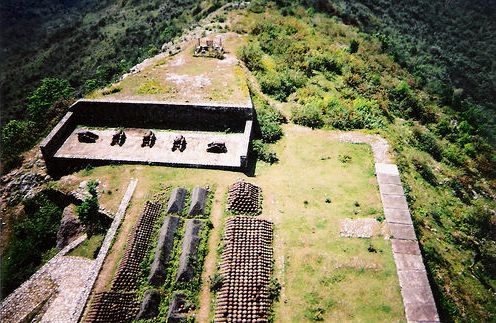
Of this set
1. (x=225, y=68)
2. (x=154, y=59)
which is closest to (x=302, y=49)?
(x=225, y=68)

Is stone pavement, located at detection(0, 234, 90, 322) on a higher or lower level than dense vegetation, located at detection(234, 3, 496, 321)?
lower

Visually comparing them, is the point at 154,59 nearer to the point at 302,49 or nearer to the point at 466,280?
the point at 302,49

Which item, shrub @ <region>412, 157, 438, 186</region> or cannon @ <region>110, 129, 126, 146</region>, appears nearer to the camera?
cannon @ <region>110, 129, 126, 146</region>

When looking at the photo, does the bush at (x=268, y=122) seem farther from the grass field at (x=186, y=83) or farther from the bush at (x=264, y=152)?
the grass field at (x=186, y=83)

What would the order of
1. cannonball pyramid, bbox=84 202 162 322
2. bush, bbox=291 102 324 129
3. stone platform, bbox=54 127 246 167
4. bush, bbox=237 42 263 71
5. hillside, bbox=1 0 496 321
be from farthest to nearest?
bush, bbox=237 42 263 71 → bush, bbox=291 102 324 129 → stone platform, bbox=54 127 246 167 → hillside, bbox=1 0 496 321 → cannonball pyramid, bbox=84 202 162 322

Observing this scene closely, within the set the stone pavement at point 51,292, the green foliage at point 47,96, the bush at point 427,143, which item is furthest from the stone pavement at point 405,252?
the green foliage at point 47,96

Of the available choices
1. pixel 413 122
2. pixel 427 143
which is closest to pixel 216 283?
pixel 427 143

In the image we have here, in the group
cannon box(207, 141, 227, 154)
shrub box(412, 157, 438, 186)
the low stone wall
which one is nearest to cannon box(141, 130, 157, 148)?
the low stone wall

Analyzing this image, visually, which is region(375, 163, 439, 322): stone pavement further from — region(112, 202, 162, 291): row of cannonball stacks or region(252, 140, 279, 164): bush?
region(112, 202, 162, 291): row of cannonball stacks
